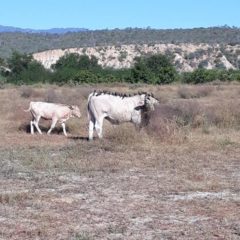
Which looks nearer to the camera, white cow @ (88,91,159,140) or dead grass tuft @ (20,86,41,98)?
white cow @ (88,91,159,140)

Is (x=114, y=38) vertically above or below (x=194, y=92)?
above

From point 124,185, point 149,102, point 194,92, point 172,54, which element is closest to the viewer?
point 124,185

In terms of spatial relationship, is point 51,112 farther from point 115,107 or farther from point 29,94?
point 29,94

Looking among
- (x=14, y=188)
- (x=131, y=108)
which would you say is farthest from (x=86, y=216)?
(x=131, y=108)

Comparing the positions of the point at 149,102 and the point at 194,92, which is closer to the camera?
the point at 149,102

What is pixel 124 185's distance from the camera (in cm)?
1173

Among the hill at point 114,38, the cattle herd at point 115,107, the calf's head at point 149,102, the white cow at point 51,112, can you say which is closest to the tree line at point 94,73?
the hill at point 114,38

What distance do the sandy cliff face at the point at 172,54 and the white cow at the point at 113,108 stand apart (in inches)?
3099

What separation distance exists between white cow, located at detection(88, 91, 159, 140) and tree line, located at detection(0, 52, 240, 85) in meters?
41.9

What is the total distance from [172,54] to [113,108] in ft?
273

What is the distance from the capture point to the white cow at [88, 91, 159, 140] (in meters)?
18.6

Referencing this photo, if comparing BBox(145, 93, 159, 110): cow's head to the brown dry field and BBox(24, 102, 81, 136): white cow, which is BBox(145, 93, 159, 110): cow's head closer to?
the brown dry field

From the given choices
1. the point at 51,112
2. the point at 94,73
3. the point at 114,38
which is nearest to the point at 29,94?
the point at 51,112

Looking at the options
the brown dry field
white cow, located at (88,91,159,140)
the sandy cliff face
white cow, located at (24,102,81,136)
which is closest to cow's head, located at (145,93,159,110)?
white cow, located at (88,91,159,140)
